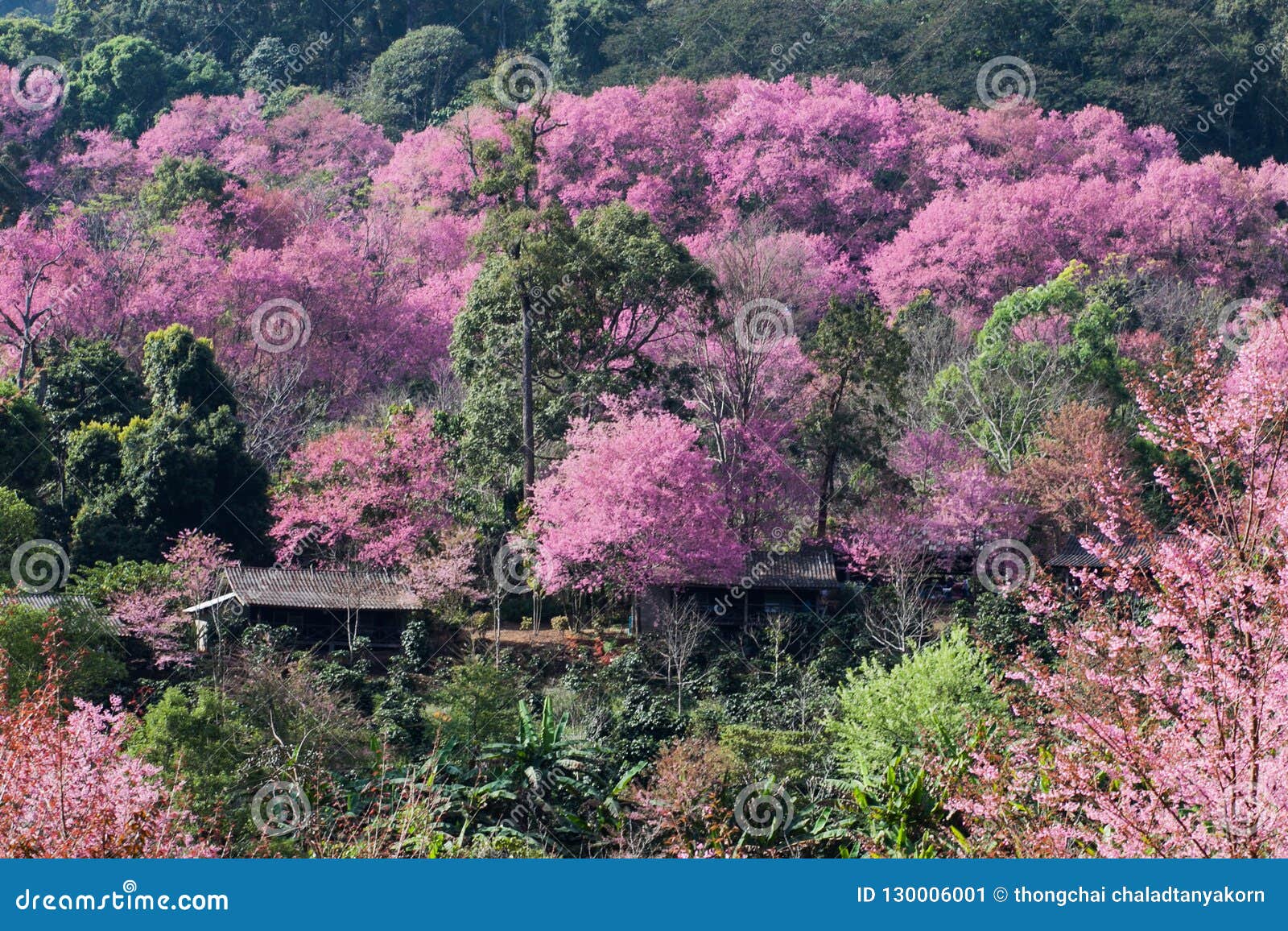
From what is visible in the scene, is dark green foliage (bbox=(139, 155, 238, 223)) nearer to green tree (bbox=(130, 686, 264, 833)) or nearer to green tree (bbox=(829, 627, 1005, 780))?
green tree (bbox=(130, 686, 264, 833))

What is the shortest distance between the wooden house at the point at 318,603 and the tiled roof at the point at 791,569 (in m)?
6.01

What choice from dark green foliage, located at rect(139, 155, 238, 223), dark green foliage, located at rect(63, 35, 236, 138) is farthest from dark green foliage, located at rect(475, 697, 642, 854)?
dark green foliage, located at rect(63, 35, 236, 138)

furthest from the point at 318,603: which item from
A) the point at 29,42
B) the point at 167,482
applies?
the point at 29,42

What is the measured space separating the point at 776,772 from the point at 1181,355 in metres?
19.2

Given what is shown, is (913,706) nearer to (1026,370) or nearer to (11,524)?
(11,524)

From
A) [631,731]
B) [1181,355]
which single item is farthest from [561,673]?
[1181,355]

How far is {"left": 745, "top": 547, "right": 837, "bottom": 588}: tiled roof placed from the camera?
29.5m

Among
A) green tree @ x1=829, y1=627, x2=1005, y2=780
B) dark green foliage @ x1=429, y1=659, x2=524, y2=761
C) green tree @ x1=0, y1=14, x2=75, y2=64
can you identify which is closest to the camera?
green tree @ x1=829, y1=627, x2=1005, y2=780

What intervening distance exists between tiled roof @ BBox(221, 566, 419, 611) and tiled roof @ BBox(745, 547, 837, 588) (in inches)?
238

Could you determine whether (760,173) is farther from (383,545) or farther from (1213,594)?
(1213,594)

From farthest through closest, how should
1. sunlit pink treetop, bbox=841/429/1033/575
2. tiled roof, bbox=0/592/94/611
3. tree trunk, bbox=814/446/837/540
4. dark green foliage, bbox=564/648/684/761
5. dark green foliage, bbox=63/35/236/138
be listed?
dark green foliage, bbox=63/35/236/138, tree trunk, bbox=814/446/837/540, sunlit pink treetop, bbox=841/429/1033/575, tiled roof, bbox=0/592/94/611, dark green foliage, bbox=564/648/684/761

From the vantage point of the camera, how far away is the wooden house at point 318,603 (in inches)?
1105

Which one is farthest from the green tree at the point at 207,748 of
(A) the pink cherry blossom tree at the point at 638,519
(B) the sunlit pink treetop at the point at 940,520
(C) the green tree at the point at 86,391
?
(C) the green tree at the point at 86,391

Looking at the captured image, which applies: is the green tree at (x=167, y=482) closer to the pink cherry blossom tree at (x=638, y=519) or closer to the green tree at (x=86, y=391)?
the green tree at (x=86, y=391)
